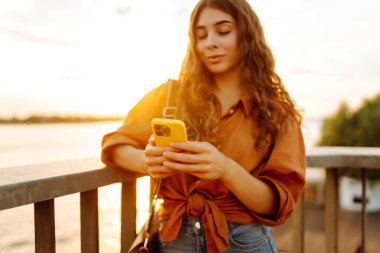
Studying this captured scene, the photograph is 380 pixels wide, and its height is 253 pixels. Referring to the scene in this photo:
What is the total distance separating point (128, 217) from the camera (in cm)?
199

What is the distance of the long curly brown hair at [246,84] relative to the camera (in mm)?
1820

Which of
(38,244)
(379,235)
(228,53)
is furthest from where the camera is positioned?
(379,235)

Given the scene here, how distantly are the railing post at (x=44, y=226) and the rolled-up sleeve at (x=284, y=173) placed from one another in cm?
75

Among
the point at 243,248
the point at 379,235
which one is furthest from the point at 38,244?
the point at 379,235

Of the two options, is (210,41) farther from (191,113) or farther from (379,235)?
(379,235)

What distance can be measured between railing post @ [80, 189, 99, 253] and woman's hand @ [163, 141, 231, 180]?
45 centimetres

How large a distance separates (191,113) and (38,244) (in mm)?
783

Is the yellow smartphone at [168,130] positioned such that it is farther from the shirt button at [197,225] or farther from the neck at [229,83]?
the neck at [229,83]

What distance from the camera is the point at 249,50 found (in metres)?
1.99

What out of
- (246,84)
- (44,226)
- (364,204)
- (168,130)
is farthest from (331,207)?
(44,226)

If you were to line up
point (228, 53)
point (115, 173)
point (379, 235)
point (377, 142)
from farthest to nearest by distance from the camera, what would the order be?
point (379, 235) < point (377, 142) < point (228, 53) < point (115, 173)

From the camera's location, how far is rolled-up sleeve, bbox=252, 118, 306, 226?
67.6 inches

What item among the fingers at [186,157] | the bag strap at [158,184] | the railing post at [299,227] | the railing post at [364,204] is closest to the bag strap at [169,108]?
the bag strap at [158,184]

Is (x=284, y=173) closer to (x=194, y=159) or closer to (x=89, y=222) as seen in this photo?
(x=194, y=159)
